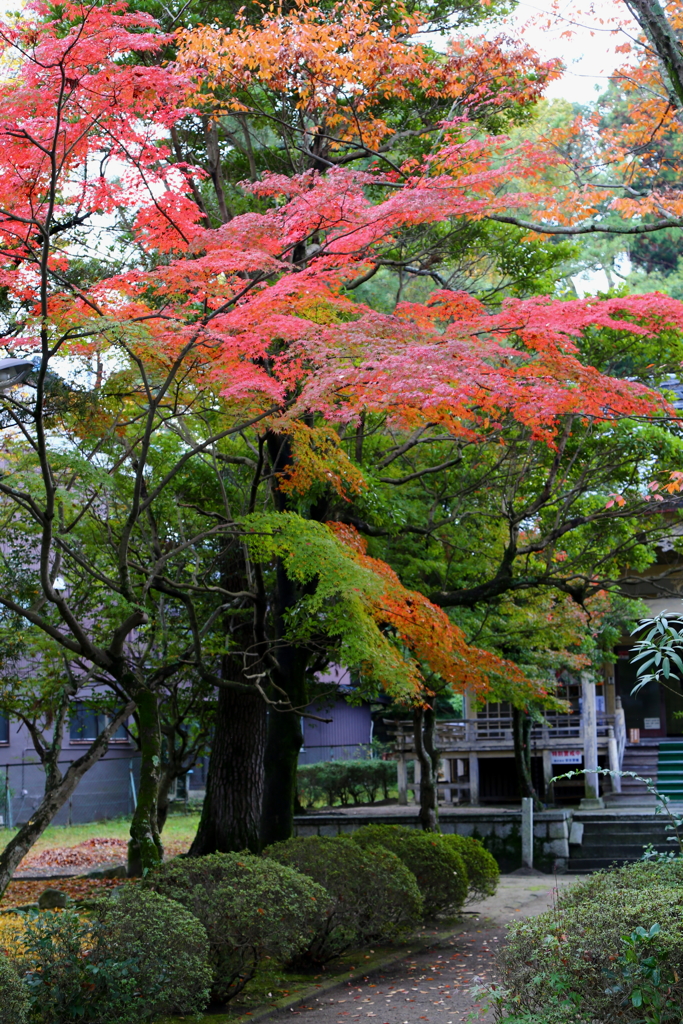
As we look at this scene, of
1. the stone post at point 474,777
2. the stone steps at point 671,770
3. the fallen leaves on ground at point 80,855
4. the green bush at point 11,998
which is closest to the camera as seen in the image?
the green bush at point 11,998

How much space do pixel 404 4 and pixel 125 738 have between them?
69.4 feet

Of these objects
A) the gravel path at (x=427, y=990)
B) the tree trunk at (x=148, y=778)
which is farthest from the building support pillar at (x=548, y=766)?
the tree trunk at (x=148, y=778)

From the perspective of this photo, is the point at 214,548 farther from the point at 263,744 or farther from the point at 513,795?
the point at 513,795

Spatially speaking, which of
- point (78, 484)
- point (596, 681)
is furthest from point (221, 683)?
point (596, 681)

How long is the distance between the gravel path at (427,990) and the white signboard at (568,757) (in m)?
8.92

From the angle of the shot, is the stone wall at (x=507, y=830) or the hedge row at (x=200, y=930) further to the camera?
the stone wall at (x=507, y=830)

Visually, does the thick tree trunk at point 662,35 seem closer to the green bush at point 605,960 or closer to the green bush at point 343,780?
the green bush at point 605,960

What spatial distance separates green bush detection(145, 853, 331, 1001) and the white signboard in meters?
13.7

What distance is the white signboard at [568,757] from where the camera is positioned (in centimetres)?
2066

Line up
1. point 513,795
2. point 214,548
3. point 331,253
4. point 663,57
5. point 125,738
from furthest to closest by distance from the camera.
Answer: point 125,738 < point 513,795 < point 214,548 < point 331,253 < point 663,57

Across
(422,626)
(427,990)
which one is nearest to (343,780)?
(422,626)

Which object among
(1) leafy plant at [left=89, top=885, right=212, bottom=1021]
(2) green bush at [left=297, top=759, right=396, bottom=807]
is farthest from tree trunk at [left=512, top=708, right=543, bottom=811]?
(1) leafy plant at [left=89, top=885, right=212, bottom=1021]

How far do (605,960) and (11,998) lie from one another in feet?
11.0

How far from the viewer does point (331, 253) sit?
10.5 meters
